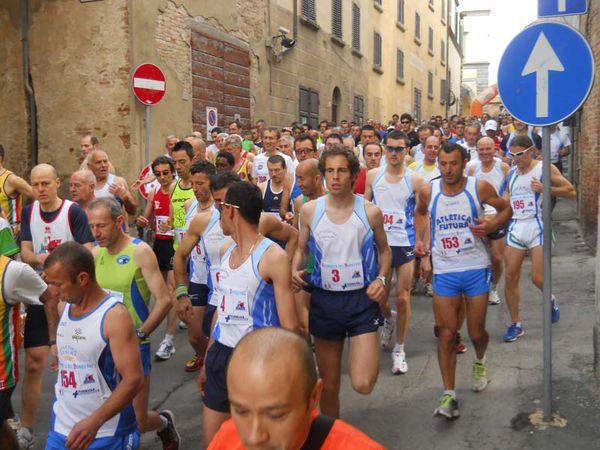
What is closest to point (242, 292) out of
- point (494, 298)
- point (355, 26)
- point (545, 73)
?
point (545, 73)

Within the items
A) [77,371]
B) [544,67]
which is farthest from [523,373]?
[77,371]

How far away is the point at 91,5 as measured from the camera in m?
13.5

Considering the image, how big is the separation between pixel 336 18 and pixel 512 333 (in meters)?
20.1

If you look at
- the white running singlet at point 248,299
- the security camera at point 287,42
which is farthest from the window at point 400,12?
the white running singlet at point 248,299

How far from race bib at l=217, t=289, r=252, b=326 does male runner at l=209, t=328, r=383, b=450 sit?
2.04 meters

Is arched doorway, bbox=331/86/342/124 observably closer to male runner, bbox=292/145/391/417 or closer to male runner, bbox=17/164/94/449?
male runner, bbox=17/164/94/449

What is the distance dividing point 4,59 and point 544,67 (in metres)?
12.3

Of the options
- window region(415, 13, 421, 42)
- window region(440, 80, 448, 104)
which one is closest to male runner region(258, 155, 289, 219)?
window region(415, 13, 421, 42)

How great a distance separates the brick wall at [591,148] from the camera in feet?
36.6

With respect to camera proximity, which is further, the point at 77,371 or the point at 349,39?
the point at 349,39

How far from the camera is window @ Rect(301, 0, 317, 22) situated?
22.1 meters

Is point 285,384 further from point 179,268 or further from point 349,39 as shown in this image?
point 349,39

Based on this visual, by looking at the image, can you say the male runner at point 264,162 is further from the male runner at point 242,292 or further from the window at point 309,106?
the window at point 309,106

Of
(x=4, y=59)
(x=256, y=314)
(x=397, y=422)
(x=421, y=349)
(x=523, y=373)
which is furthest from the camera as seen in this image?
(x=4, y=59)
